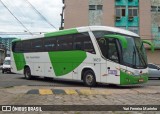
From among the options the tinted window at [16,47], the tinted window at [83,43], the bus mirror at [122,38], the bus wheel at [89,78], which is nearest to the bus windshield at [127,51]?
the bus mirror at [122,38]

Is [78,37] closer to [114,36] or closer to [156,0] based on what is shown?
[114,36]

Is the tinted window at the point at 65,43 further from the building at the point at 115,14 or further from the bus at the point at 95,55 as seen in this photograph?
the building at the point at 115,14

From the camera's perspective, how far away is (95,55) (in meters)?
19.4

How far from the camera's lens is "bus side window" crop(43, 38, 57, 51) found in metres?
23.1

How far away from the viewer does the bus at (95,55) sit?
18.5 metres

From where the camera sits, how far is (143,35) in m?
51.9

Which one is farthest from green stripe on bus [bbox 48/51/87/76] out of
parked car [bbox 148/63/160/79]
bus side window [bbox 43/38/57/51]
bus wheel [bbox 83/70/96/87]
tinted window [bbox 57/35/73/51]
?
parked car [bbox 148/63/160/79]

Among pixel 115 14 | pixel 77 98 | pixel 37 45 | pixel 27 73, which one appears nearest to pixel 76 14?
pixel 115 14

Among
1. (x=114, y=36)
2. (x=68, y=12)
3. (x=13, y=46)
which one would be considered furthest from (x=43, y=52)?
(x=68, y=12)

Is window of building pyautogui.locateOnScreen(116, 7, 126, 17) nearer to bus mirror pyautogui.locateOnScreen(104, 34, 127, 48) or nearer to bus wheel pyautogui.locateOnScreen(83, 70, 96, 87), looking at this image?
bus wheel pyautogui.locateOnScreen(83, 70, 96, 87)

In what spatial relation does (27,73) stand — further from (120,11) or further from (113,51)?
(120,11)

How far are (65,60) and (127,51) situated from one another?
4648 mm

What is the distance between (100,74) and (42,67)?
6.60 m

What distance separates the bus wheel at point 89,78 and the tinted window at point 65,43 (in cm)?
202
